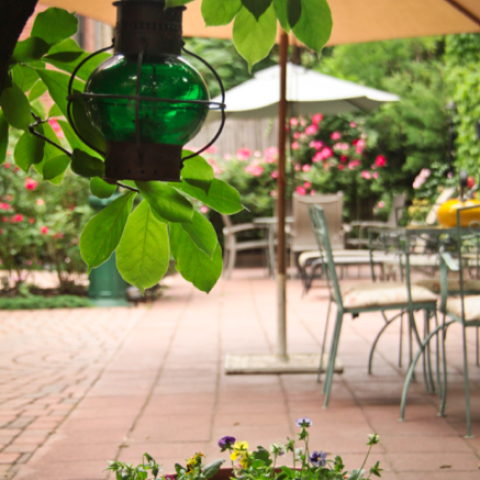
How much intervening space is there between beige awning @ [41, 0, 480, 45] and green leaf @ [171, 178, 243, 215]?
3.09 meters

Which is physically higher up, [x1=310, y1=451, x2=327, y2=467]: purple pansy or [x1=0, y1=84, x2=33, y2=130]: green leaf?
[x1=0, y1=84, x2=33, y2=130]: green leaf

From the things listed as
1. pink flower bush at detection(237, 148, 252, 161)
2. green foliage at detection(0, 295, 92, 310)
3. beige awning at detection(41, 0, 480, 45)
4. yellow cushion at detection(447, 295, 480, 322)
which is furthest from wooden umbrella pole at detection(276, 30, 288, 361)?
pink flower bush at detection(237, 148, 252, 161)

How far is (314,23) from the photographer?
2.70 ft

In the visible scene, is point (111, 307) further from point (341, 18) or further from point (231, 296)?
point (341, 18)

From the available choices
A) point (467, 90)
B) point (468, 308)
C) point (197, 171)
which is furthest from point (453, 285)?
point (467, 90)

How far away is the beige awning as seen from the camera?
377 centimetres

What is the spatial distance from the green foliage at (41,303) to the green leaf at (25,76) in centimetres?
619

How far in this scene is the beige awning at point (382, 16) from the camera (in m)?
3.77

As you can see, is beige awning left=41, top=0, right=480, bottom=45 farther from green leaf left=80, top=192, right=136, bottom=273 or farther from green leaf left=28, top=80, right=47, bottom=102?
green leaf left=80, top=192, right=136, bottom=273

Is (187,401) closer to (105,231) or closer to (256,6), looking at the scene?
(105,231)

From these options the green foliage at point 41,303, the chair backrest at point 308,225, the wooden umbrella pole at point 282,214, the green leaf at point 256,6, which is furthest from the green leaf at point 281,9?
the chair backrest at point 308,225

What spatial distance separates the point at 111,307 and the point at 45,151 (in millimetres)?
6032

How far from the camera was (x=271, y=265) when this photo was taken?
369 inches

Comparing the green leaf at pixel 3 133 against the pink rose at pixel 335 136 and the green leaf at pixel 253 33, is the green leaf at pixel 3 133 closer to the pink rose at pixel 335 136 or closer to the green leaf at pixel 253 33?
the green leaf at pixel 253 33
